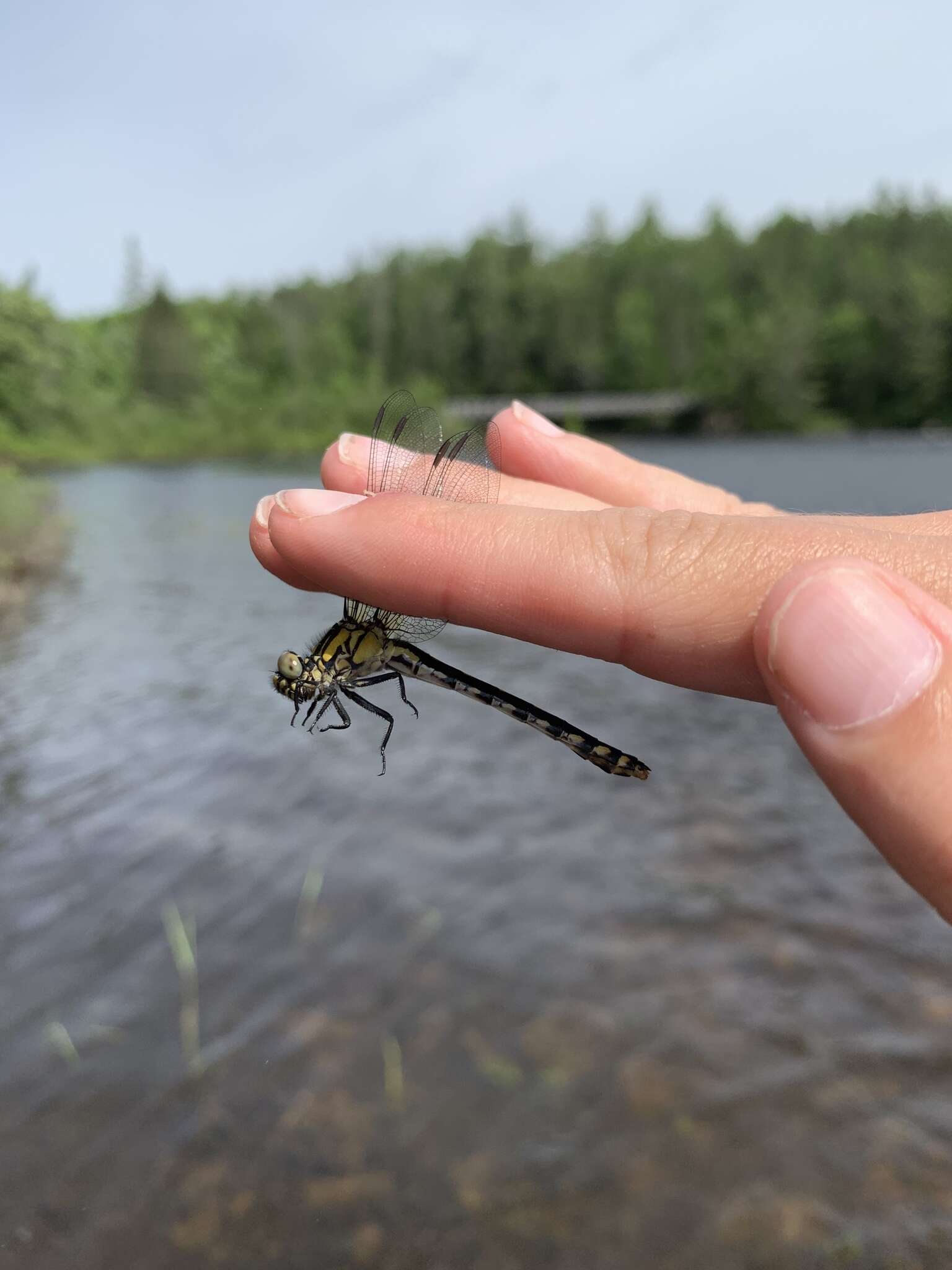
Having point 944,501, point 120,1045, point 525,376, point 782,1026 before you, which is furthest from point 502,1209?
point 525,376

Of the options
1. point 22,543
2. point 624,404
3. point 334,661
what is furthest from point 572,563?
point 624,404

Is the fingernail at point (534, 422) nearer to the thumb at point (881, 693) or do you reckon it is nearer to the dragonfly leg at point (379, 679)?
the dragonfly leg at point (379, 679)

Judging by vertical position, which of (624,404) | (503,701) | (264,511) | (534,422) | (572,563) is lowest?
(624,404)

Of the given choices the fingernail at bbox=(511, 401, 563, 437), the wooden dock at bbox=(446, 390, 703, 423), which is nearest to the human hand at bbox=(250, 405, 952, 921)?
the fingernail at bbox=(511, 401, 563, 437)

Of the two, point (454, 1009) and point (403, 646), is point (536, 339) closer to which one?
point (454, 1009)

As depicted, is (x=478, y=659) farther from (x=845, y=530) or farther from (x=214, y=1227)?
(x=845, y=530)

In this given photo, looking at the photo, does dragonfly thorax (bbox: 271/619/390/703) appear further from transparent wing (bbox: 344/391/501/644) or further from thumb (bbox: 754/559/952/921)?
thumb (bbox: 754/559/952/921)
